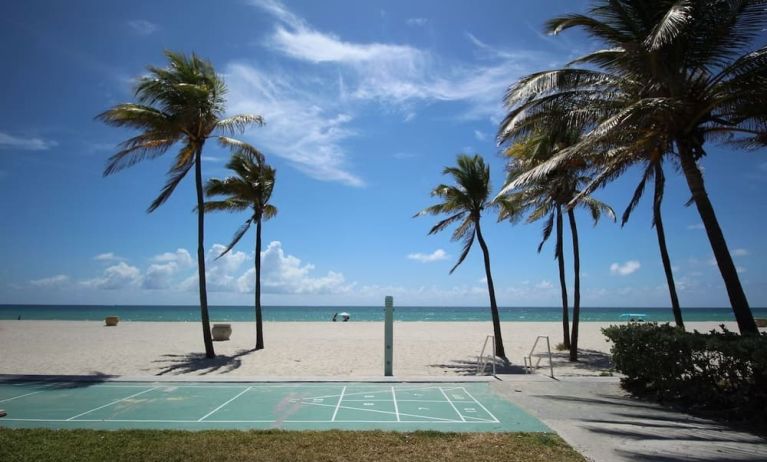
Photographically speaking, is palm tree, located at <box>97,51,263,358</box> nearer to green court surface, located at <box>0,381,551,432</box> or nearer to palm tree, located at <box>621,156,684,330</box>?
green court surface, located at <box>0,381,551,432</box>

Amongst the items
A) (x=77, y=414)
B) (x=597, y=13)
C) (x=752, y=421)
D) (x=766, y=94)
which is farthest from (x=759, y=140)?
(x=77, y=414)

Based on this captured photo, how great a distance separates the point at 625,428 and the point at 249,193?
15478mm

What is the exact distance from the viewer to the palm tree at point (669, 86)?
8289mm

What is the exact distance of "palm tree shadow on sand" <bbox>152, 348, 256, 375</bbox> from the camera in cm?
1346

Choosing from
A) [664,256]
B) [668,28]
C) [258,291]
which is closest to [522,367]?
[664,256]

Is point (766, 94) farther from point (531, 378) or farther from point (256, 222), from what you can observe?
point (256, 222)

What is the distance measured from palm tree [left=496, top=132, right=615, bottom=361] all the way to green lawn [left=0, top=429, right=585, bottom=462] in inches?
402

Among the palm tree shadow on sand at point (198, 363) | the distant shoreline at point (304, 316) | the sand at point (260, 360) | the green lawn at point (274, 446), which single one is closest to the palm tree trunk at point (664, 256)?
the sand at point (260, 360)

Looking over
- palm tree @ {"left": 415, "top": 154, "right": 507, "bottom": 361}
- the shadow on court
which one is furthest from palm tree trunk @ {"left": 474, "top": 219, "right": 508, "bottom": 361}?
the shadow on court

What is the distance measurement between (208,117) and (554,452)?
46.1 ft

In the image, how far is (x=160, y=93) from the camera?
13953 mm

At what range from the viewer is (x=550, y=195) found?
664 inches

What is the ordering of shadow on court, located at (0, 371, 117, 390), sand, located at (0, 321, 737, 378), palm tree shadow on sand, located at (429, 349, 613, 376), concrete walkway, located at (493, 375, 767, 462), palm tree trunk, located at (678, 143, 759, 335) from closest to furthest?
concrete walkway, located at (493, 375, 767, 462) < palm tree trunk, located at (678, 143, 759, 335) < shadow on court, located at (0, 371, 117, 390) < sand, located at (0, 321, 737, 378) < palm tree shadow on sand, located at (429, 349, 613, 376)

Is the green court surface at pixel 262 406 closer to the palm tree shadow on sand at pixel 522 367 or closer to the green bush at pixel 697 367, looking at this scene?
the green bush at pixel 697 367
